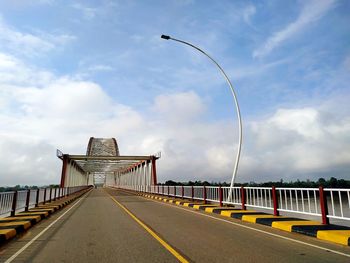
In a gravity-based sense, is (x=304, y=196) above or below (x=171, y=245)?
above

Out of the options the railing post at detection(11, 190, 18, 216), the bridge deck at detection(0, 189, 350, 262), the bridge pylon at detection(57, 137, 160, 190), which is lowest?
the bridge deck at detection(0, 189, 350, 262)

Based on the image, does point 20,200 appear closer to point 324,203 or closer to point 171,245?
point 171,245

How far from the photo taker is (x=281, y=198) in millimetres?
11680

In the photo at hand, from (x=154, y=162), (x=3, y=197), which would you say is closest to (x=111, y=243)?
(x=3, y=197)

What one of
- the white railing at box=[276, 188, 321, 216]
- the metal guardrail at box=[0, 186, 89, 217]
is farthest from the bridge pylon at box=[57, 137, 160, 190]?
the white railing at box=[276, 188, 321, 216]

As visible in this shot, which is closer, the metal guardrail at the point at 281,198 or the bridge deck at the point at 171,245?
the bridge deck at the point at 171,245

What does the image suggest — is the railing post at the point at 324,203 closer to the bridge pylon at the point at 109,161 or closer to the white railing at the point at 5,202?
the white railing at the point at 5,202

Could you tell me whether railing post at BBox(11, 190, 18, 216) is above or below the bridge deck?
above

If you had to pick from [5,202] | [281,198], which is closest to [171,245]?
[281,198]

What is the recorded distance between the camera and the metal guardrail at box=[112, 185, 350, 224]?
9.16 metres

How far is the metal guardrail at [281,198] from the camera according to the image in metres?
9.16

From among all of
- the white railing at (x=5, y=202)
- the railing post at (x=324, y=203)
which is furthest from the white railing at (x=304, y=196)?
the white railing at (x=5, y=202)

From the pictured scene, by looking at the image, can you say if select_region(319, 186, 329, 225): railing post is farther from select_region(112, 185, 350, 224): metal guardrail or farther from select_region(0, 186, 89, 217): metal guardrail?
select_region(0, 186, 89, 217): metal guardrail

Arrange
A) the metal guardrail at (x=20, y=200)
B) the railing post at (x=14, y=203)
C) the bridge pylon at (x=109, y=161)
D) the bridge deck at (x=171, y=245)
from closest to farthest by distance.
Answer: the bridge deck at (x=171, y=245) < the metal guardrail at (x=20, y=200) < the railing post at (x=14, y=203) < the bridge pylon at (x=109, y=161)
